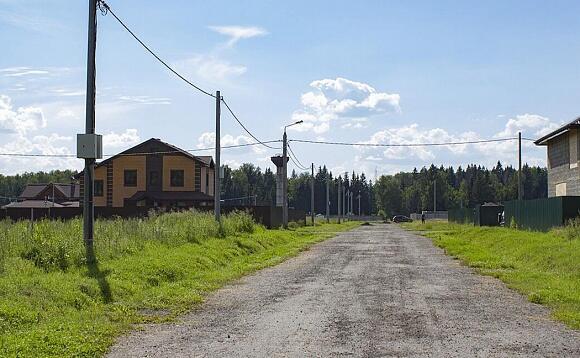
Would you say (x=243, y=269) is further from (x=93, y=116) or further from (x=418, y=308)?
(x=418, y=308)

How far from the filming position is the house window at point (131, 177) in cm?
6322

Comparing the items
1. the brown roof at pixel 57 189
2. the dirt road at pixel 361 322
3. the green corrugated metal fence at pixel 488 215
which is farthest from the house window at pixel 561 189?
the brown roof at pixel 57 189

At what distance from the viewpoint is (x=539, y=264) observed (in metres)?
20.3

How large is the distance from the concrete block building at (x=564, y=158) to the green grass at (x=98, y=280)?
802 inches

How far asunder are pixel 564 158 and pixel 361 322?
106 ft

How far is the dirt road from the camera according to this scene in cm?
879

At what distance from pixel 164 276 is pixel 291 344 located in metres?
7.50

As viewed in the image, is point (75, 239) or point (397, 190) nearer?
point (75, 239)

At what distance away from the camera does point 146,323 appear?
1084cm

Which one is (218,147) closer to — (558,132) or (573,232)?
(573,232)

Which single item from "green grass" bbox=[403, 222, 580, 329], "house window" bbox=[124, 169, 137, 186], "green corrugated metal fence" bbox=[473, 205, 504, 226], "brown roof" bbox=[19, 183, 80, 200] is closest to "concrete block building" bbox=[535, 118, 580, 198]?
"green corrugated metal fence" bbox=[473, 205, 504, 226]

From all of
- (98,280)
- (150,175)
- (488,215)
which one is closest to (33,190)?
(150,175)

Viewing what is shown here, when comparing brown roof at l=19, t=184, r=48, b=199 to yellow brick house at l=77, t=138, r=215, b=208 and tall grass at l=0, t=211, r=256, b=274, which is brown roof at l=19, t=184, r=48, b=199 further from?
tall grass at l=0, t=211, r=256, b=274

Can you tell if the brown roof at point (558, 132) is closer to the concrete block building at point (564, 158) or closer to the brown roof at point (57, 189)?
the concrete block building at point (564, 158)
